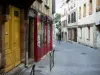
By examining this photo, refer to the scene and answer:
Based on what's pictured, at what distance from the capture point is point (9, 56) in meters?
10.8

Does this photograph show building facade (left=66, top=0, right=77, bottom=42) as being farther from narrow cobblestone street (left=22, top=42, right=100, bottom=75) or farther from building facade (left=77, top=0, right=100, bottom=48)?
narrow cobblestone street (left=22, top=42, right=100, bottom=75)

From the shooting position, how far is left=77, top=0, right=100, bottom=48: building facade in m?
29.4

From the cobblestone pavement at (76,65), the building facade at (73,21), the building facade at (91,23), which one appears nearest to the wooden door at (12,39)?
the cobblestone pavement at (76,65)

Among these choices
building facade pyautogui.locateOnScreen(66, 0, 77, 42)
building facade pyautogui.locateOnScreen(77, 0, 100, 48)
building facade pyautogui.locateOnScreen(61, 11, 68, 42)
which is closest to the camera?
building facade pyautogui.locateOnScreen(77, 0, 100, 48)

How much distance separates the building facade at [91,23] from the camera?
96.6 ft

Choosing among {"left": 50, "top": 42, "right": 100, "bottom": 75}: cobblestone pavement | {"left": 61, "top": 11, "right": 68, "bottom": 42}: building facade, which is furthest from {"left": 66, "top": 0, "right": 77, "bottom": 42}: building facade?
{"left": 50, "top": 42, "right": 100, "bottom": 75}: cobblestone pavement

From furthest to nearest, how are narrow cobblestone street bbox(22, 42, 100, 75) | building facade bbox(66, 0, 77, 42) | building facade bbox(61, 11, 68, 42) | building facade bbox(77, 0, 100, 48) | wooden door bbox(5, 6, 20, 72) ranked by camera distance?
building facade bbox(61, 11, 68, 42)
building facade bbox(66, 0, 77, 42)
building facade bbox(77, 0, 100, 48)
narrow cobblestone street bbox(22, 42, 100, 75)
wooden door bbox(5, 6, 20, 72)

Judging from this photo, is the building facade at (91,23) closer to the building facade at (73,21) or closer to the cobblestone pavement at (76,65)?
the building facade at (73,21)

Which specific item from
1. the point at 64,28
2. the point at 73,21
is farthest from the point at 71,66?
the point at 64,28

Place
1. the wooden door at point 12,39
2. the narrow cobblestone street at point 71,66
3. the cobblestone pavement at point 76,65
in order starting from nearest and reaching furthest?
the wooden door at point 12,39, the narrow cobblestone street at point 71,66, the cobblestone pavement at point 76,65

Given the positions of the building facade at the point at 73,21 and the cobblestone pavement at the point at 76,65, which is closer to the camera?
the cobblestone pavement at the point at 76,65

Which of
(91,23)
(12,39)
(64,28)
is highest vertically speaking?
(91,23)

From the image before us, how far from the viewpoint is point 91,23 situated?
103ft

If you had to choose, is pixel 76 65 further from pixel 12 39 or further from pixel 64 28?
pixel 64 28
